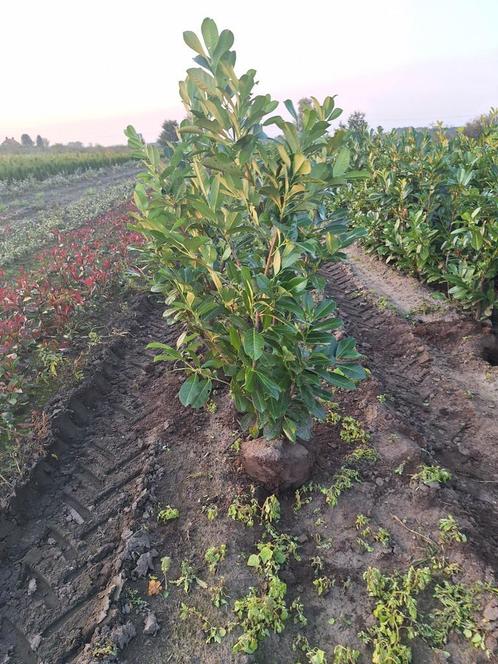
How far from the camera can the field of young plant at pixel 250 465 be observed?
2.08 metres

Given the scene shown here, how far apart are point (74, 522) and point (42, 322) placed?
2.56 meters

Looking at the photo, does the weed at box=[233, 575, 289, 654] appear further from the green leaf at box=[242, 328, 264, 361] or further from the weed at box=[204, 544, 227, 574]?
the green leaf at box=[242, 328, 264, 361]

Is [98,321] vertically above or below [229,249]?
below

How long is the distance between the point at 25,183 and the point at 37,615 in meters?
18.0

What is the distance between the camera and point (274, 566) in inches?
93.5

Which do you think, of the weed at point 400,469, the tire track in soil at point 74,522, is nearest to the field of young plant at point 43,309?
the tire track in soil at point 74,522

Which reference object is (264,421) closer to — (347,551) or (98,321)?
(347,551)

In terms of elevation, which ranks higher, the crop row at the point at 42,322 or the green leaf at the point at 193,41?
the green leaf at the point at 193,41

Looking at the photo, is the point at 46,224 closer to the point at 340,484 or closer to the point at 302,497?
the point at 302,497

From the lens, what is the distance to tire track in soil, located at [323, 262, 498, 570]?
A: 9.21 ft

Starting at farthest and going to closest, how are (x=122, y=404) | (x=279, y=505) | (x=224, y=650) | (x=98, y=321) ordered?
(x=98, y=321) → (x=122, y=404) → (x=279, y=505) → (x=224, y=650)

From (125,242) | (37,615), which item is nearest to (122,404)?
(37,615)

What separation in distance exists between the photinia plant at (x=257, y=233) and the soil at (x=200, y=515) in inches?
25.3

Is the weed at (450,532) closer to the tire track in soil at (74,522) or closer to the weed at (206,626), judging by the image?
the weed at (206,626)
